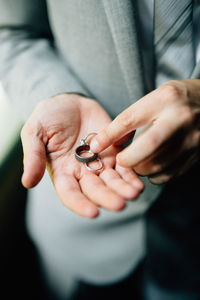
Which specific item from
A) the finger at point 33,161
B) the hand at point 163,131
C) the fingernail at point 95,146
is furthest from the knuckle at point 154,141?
the finger at point 33,161

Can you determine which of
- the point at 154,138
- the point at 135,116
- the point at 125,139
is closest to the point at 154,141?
the point at 154,138

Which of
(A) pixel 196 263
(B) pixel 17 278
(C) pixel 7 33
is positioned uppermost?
(C) pixel 7 33

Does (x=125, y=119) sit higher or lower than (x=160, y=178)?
higher

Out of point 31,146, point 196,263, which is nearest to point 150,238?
point 196,263

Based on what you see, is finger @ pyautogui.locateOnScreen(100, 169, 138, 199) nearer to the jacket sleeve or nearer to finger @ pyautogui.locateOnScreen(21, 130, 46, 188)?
finger @ pyautogui.locateOnScreen(21, 130, 46, 188)

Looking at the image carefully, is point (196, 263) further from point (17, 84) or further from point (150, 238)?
point (17, 84)

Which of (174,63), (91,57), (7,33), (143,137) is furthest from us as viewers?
(7,33)

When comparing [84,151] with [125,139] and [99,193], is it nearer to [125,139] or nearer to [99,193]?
[125,139]
